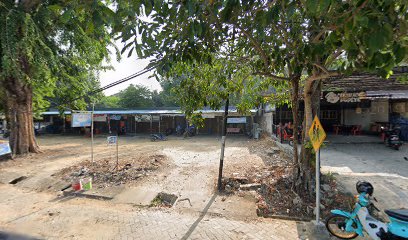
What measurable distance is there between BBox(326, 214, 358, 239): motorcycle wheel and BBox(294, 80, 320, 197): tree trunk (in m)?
1.12

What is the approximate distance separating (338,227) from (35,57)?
11.3 m

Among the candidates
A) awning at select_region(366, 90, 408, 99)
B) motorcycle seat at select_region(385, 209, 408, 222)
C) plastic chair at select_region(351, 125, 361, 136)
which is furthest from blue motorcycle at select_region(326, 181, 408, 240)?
plastic chair at select_region(351, 125, 361, 136)

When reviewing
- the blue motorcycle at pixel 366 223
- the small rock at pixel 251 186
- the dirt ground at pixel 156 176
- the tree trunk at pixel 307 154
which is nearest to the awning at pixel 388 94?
the dirt ground at pixel 156 176

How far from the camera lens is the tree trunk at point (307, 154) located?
504 centimetres

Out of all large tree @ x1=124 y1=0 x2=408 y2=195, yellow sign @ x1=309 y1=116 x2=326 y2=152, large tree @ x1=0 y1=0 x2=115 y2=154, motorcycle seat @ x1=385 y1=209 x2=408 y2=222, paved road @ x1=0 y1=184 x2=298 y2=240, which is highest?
large tree @ x1=0 y1=0 x2=115 y2=154

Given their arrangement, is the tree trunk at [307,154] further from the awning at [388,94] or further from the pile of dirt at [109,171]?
the awning at [388,94]

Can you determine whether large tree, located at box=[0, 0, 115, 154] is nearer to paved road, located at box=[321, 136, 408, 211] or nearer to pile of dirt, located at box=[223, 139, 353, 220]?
pile of dirt, located at box=[223, 139, 353, 220]

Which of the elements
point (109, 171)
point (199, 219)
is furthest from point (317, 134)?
point (109, 171)

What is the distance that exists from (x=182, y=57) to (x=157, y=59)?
0.37 metres

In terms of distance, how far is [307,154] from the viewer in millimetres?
5238

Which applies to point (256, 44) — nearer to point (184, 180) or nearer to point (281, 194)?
point (281, 194)

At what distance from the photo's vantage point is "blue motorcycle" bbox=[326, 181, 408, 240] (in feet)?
9.85

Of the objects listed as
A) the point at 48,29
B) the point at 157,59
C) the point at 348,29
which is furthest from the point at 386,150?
the point at 48,29

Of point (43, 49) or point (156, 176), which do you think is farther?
point (43, 49)
